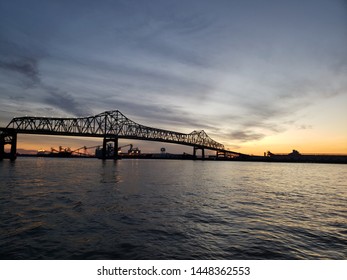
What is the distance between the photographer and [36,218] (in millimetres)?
13719

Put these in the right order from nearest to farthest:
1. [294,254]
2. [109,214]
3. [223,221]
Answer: [294,254] < [223,221] < [109,214]

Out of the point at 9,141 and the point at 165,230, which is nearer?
the point at 165,230

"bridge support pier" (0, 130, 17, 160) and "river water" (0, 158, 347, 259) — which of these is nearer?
"river water" (0, 158, 347, 259)

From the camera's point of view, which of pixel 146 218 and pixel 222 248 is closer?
pixel 222 248

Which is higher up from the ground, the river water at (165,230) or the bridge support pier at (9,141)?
the bridge support pier at (9,141)

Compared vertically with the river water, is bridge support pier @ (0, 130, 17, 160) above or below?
above

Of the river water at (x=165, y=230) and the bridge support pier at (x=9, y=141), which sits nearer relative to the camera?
the river water at (x=165, y=230)

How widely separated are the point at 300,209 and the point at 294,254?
10.4m

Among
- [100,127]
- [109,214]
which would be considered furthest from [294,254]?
[100,127]
